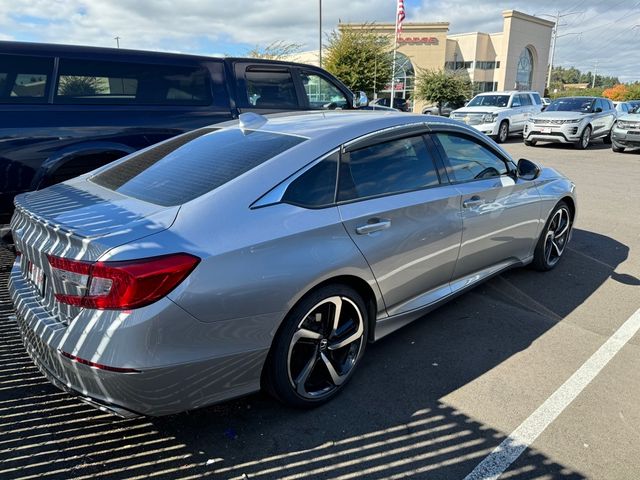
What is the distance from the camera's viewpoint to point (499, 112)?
17641 mm

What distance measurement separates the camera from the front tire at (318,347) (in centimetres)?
255

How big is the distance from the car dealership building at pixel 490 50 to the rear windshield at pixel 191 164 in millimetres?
51419

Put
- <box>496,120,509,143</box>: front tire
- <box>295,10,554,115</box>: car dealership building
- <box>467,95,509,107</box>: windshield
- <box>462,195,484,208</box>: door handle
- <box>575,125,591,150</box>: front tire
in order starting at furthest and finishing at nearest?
<box>295,10,554,115</box>: car dealership building < <box>467,95,509,107</box>: windshield < <box>496,120,509,143</box>: front tire < <box>575,125,591,150</box>: front tire < <box>462,195,484,208</box>: door handle

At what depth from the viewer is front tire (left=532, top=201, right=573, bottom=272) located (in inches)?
187

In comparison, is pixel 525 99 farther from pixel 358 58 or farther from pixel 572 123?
pixel 358 58

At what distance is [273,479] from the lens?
2.32 m

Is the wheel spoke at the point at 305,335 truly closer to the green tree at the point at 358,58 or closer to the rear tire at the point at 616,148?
the rear tire at the point at 616,148

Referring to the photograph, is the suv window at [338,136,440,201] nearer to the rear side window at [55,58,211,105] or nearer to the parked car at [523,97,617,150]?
the rear side window at [55,58,211,105]

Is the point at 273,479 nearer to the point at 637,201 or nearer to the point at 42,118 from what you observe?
the point at 42,118

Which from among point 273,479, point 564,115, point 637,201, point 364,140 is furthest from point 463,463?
point 564,115

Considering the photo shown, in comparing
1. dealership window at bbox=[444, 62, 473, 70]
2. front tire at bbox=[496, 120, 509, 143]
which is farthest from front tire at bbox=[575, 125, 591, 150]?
dealership window at bbox=[444, 62, 473, 70]

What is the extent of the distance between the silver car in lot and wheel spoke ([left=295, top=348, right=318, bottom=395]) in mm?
11

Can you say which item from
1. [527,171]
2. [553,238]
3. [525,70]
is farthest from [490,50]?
[527,171]

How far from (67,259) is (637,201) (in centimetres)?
912
